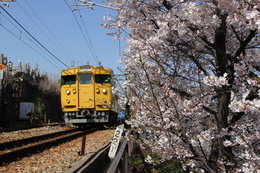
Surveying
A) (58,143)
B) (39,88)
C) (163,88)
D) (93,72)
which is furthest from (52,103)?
(163,88)

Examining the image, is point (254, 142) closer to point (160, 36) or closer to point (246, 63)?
point (246, 63)

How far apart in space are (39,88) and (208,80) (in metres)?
29.8

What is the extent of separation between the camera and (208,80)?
145 inches

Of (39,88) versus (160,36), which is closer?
(160,36)

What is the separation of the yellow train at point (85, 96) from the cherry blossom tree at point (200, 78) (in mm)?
11351

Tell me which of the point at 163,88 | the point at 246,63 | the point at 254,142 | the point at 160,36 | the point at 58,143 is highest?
the point at 160,36

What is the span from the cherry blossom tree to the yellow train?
11.4 m

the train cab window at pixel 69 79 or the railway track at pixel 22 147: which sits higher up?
the train cab window at pixel 69 79

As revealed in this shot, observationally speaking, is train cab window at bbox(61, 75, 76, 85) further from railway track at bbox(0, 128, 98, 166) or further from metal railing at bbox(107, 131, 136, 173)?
metal railing at bbox(107, 131, 136, 173)

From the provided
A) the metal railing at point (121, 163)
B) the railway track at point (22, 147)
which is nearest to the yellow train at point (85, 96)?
the railway track at point (22, 147)

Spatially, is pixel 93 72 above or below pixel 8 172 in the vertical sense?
above

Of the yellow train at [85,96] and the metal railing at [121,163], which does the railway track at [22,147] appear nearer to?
the metal railing at [121,163]

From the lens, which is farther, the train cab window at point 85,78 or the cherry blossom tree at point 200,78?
the train cab window at point 85,78

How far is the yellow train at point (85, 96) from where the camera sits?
16203mm
